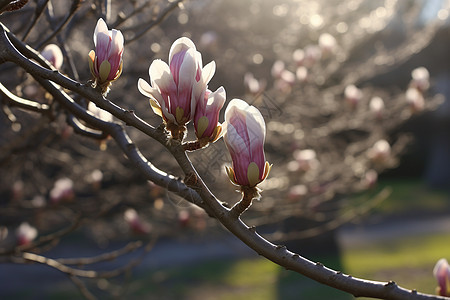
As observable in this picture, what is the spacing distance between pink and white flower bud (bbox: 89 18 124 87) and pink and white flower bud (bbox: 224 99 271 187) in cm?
31

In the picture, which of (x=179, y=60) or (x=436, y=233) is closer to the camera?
(x=179, y=60)

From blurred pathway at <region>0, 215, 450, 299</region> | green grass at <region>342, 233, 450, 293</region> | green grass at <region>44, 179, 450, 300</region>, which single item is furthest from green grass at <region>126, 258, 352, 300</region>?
green grass at <region>342, 233, 450, 293</region>

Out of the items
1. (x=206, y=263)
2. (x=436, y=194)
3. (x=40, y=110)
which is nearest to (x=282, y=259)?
(x=40, y=110)

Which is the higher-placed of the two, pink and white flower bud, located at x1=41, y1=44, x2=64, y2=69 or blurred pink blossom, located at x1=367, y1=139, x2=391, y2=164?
blurred pink blossom, located at x1=367, y1=139, x2=391, y2=164

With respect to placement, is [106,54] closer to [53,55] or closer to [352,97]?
[53,55]

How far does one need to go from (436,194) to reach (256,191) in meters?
17.7

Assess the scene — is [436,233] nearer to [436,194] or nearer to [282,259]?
[436,194]

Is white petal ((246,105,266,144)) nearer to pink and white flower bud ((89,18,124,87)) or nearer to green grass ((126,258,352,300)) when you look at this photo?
pink and white flower bud ((89,18,124,87))

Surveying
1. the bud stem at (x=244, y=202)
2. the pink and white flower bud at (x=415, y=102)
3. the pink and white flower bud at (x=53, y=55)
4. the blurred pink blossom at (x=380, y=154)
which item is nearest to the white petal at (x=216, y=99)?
the bud stem at (x=244, y=202)

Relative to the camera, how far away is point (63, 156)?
478cm

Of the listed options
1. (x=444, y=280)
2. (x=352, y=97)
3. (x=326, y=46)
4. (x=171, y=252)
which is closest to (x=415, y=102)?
(x=352, y=97)

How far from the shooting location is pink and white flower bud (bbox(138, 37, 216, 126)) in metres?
1.29

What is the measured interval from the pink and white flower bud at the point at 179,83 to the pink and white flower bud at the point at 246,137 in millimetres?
96

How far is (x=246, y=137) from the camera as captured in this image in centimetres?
128
